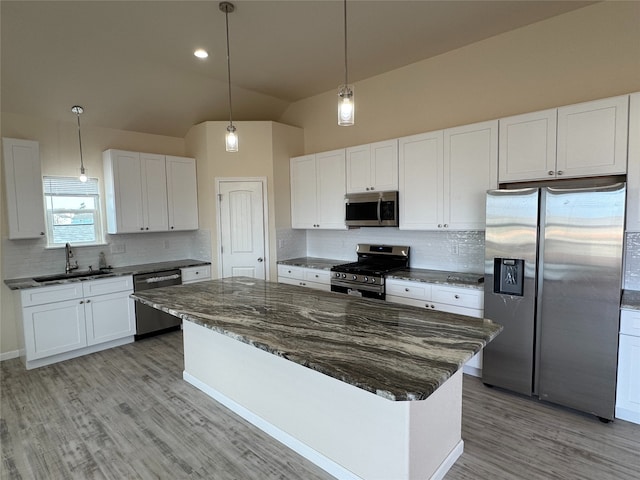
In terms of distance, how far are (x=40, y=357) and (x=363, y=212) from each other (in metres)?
3.97

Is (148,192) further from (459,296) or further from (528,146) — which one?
(528,146)

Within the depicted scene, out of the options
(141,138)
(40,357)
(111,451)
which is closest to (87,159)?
(141,138)

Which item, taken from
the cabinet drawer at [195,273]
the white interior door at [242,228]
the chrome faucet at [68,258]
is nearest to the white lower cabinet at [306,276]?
the white interior door at [242,228]

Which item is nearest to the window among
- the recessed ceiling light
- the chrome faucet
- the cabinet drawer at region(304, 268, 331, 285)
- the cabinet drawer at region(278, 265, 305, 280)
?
the chrome faucet

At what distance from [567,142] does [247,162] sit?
12.1ft

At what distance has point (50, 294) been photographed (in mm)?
3814

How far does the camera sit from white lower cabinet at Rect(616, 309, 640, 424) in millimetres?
2469

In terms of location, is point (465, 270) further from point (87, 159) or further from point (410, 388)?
point (87, 159)

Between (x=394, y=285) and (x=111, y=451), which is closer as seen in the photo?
(x=111, y=451)

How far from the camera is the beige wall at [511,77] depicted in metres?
2.86

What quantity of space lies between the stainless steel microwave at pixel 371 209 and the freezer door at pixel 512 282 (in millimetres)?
1147

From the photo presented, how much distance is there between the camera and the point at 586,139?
2.73 m

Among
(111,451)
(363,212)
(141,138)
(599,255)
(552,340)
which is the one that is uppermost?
(141,138)

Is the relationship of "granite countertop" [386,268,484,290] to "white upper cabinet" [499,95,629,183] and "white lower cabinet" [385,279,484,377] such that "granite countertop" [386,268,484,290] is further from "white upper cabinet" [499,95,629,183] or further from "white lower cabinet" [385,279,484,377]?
"white upper cabinet" [499,95,629,183]
